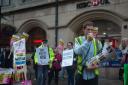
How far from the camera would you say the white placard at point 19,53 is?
12.2m

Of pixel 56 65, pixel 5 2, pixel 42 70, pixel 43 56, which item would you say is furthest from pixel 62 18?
pixel 42 70

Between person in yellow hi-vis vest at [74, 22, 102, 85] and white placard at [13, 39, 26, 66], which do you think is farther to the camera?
white placard at [13, 39, 26, 66]

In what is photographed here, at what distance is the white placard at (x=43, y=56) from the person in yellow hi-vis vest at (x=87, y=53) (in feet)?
23.7

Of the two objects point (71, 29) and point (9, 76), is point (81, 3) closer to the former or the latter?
point (71, 29)

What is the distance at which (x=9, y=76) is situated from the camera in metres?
12.2

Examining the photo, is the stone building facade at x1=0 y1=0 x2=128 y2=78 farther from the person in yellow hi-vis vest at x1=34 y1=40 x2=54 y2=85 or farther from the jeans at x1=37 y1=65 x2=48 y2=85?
the jeans at x1=37 y1=65 x2=48 y2=85

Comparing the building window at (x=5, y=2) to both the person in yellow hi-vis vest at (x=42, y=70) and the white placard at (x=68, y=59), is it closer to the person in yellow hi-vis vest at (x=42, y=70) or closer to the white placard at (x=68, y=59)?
the person in yellow hi-vis vest at (x=42, y=70)

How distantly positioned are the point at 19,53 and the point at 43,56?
248cm

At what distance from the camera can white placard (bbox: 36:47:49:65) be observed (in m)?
14.5

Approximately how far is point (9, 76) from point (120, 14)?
771 cm

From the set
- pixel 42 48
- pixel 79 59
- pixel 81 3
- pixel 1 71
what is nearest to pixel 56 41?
pixel 81 3

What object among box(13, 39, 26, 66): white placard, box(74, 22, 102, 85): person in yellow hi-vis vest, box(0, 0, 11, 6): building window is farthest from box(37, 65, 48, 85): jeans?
box(0, 0, 11, 6): building window

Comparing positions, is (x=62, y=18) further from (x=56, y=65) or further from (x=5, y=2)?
(x=5, y=2)

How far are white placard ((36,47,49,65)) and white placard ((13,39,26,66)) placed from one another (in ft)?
7.41
